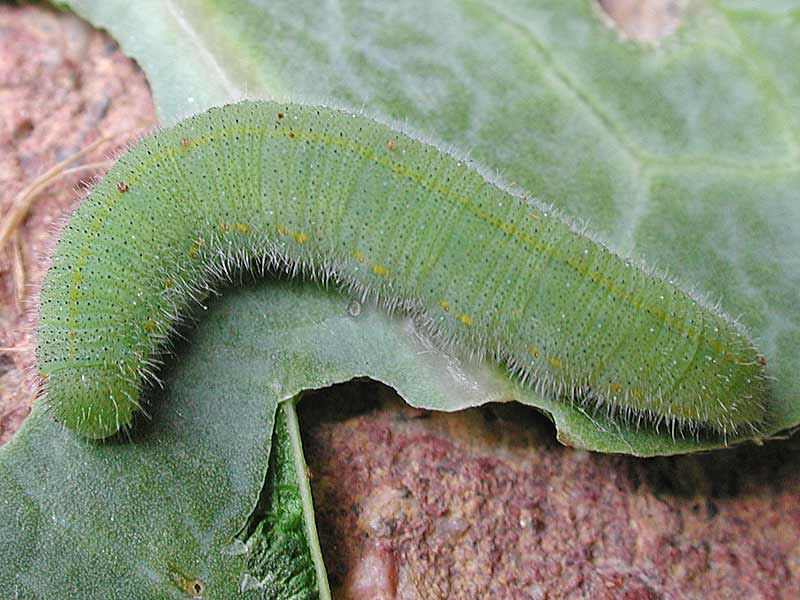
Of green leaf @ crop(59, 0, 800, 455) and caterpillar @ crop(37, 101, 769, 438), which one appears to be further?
green leaf @ crop(59, 0, 800, 455)

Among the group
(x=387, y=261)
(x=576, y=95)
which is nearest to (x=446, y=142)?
(x=576, y=95)

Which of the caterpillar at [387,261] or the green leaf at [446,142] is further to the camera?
the caterpillar at [387,261]

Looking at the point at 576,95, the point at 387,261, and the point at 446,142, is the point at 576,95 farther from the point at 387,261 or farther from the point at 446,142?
the point at 387,261

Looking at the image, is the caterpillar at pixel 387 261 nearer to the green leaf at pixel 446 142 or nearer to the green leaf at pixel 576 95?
the green leaf at pixel 446 142

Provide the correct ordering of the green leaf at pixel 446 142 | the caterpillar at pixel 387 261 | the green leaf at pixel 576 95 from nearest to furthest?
the green leaf at pixel 446 142
the caterpillar at pixel 387 261
the green leaf at pixel 576 95

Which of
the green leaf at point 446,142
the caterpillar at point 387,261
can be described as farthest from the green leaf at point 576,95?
the caterpillar at point 387,261

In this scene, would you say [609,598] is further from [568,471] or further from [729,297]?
[729,297]

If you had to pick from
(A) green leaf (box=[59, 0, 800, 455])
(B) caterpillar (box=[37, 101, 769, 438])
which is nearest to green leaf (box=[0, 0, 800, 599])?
(A) green leaf (box=[59, 0, 800, 455])

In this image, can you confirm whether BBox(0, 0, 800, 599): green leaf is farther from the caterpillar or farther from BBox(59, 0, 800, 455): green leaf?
the caterpillar

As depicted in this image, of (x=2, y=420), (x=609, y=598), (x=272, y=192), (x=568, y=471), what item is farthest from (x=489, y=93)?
(x=2, y=420)
